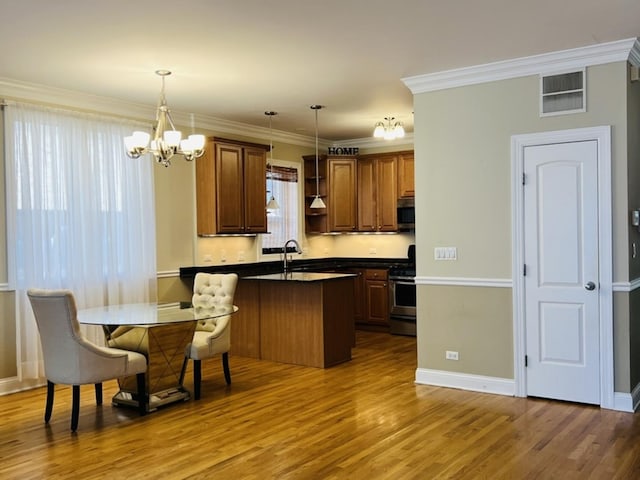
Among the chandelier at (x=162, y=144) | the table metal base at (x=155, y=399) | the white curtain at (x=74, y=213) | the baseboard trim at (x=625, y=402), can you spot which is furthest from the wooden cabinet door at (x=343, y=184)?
the baseboard trim at (x=625, y=402)

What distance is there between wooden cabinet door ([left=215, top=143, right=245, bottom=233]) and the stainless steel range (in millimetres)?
2246

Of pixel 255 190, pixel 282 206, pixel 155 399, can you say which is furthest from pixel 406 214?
pixel 155 399

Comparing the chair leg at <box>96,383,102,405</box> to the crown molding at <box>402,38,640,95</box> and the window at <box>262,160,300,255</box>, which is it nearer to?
the window at <box>262,160,300,255</box>

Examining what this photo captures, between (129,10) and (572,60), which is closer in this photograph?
(129,10)

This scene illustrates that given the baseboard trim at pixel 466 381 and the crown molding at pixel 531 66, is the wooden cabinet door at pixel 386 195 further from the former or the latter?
the baseboard trim at pixel 466 381

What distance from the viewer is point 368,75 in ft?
17.4

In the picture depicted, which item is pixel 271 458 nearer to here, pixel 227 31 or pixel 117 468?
pixel 117 468

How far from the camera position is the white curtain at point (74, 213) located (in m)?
5.38

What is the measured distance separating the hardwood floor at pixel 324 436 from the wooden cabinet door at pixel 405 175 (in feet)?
11.2

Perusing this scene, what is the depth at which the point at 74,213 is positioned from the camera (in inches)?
226

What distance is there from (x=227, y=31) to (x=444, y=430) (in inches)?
123

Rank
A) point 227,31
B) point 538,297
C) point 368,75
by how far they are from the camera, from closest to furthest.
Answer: point 227,31
point 538,297
point 368,75

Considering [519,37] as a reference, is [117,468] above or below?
below

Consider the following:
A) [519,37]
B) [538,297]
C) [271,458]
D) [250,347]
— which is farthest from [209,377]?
[519,37]
